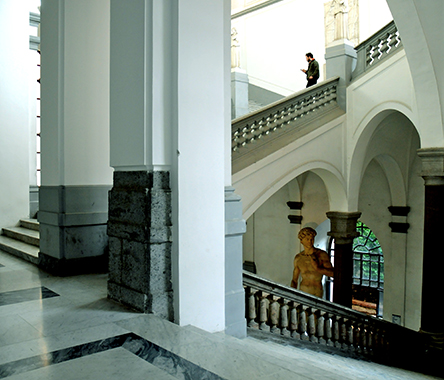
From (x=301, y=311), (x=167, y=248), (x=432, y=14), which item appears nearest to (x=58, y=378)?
(x=167, y=248)

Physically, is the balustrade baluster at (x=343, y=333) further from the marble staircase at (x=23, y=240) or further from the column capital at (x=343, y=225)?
the column capital at (x=343, y=225)

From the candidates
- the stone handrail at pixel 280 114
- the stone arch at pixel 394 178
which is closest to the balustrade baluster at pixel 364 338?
the stone handrail at pixel 280 114

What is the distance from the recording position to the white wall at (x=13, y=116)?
716 cm

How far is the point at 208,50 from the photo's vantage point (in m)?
3.07

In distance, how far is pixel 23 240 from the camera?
6129mm

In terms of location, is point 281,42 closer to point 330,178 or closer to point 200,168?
point 330,178

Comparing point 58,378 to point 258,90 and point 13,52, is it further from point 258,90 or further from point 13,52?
point 258,90

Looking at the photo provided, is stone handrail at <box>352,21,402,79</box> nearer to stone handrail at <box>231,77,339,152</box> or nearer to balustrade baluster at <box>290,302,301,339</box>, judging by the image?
stone handrail at <box>231,77,339,152</box>

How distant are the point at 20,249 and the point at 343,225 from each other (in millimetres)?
7519

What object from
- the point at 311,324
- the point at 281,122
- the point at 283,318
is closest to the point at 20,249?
the point at 283,318

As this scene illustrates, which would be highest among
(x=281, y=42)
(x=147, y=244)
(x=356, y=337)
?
(x=281, y=42)

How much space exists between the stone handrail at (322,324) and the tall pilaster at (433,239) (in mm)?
393

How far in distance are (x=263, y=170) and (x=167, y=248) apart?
554 centimetres

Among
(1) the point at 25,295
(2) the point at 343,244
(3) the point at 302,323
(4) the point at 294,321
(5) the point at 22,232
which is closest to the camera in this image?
(1) the point at 25,295
